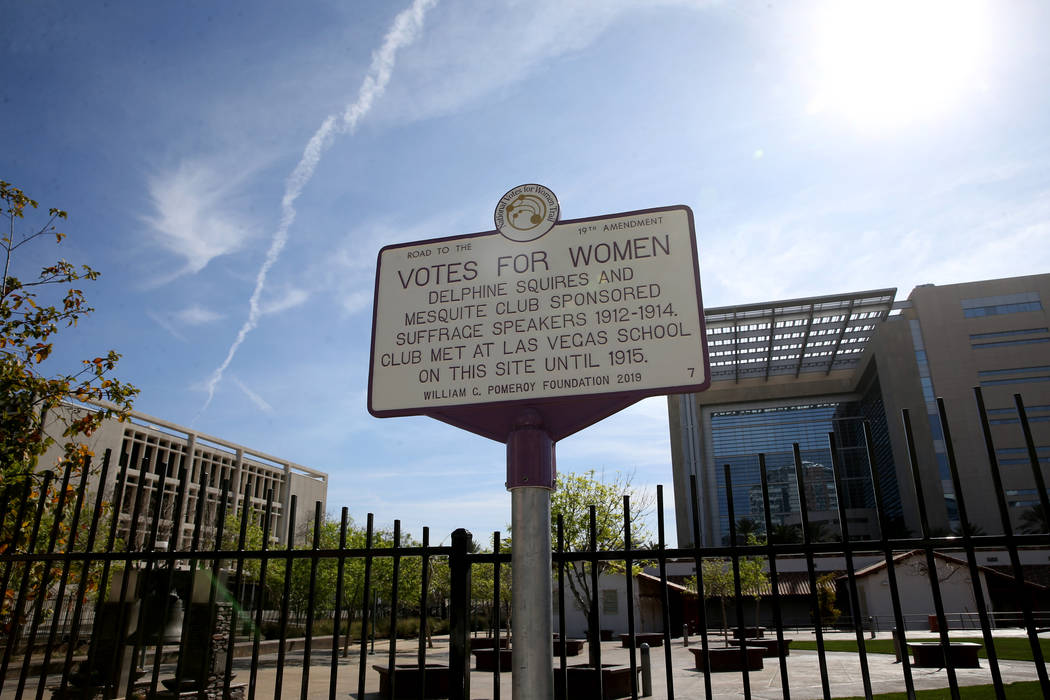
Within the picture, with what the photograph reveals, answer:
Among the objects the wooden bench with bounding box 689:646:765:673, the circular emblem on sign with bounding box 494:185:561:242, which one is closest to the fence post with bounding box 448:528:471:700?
the circular emblem on sign with bounding box 494:185:561:242

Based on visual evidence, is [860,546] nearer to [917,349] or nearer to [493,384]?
[493,384]

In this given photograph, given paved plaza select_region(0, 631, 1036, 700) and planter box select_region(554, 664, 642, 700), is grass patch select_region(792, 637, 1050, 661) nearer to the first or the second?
paved plaza select_region(0, 631, 1036, 700)

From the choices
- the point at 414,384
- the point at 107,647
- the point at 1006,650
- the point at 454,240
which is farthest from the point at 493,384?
the point at 1006,650

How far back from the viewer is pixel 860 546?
9.60ft

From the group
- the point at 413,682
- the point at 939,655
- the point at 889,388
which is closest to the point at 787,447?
the point at 889,388

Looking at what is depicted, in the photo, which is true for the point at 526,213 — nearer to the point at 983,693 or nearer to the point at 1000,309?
the point at 983,693

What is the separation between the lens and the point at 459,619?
3.30 m

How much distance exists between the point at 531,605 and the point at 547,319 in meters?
1.30

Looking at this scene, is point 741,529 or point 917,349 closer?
point 917,349

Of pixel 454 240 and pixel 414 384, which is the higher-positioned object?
pixel 454 240

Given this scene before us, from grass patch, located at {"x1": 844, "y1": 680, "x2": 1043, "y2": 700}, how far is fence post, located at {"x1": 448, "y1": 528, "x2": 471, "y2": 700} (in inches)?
348

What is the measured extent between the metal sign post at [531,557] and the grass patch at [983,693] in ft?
29.7

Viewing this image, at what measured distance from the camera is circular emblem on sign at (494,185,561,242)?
134 inches

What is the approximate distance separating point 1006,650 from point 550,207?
2126 centimetres
